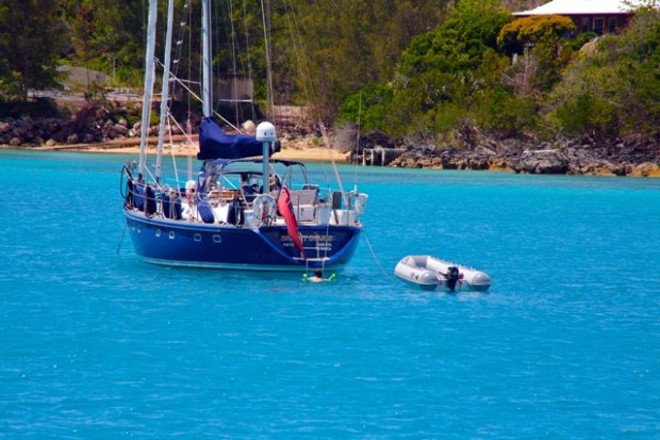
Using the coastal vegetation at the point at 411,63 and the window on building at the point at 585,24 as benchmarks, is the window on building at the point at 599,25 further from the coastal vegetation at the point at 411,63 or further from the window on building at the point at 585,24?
the coastal vegetation at the point at 411,63

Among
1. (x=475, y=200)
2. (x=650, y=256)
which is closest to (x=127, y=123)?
(x=475, y=200)

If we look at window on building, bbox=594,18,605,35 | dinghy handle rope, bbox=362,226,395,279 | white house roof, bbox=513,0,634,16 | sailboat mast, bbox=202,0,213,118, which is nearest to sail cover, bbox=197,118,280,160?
sailboat mast, bbox=202,0,213,118

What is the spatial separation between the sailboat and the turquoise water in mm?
598

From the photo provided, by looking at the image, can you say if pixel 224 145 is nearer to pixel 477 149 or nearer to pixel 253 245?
pixel 253 245

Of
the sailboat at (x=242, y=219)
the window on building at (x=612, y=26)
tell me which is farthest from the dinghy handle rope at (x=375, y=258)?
the window on building at (x=612, y=26)

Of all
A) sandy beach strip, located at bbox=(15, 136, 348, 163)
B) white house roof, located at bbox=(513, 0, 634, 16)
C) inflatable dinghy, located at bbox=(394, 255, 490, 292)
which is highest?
white house roof, located at bbox=(513, 0, 634, 16)

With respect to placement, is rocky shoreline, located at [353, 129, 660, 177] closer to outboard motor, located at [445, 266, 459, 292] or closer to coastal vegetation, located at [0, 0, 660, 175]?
coastal vegetation, located at [0, 0, 660, 175]

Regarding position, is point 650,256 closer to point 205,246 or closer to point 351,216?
point 351,216

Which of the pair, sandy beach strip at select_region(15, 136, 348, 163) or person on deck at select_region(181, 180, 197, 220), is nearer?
person on deck at select_region(181, 180, 197, 220)

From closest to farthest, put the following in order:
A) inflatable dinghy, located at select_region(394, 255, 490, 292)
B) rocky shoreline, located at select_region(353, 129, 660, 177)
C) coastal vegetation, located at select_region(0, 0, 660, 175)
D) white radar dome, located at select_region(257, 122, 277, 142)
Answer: inflatable dinghy, located at select_region(394, 255, 490, 292) < white radar dome, located at select_region(257, 122, 277, 142) < rocky shoreline, located at select_region(353, 129, 660, 177) < coastal vegetation, located at select_region(0, 0, 660, 175)

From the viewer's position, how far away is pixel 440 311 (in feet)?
87.1

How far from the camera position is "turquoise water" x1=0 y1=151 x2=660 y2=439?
17.9 metres

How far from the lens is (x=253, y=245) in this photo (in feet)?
94.6

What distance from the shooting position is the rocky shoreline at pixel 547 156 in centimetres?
8094
